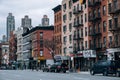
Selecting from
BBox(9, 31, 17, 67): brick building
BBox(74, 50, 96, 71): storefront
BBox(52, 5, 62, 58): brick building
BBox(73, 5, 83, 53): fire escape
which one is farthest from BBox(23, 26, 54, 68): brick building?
BBox(73, 5, 83, 53): fire escape

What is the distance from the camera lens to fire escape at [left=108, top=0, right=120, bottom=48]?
205 ft

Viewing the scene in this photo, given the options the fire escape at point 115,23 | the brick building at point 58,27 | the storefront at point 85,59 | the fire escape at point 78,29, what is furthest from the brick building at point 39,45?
the fire escape at point 115,23

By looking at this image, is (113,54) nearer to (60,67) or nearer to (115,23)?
(115,23)

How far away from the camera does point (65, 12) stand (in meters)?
91.7

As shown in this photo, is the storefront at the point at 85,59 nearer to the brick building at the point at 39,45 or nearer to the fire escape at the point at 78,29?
the fire escape at the point at 78,29

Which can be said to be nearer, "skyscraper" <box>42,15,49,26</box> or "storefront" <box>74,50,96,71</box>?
"storefront" <box>74,50,96,71</box>

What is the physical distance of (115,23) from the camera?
6391 cm

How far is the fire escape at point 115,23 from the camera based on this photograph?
62.4m

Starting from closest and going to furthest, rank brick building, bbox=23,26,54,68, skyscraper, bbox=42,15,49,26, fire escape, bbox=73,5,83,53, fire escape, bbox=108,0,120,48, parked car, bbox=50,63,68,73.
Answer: fire escape, bbox=108,0,120,48 → parked car, bbox=50,63,68,73 → fire escape, bbox=73,5,83,53 → brick building, bbox=23,26,54,68 → skyscraper, bbox=42,15,49,26

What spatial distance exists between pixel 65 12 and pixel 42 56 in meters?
28.9

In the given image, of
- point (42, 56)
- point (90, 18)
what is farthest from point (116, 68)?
point (42, 56)

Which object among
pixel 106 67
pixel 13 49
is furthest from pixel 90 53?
pixel 13 49

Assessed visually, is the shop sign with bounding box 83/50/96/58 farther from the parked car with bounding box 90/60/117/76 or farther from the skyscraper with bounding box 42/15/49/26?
the skyscraper with bounding box 42/15/49/26

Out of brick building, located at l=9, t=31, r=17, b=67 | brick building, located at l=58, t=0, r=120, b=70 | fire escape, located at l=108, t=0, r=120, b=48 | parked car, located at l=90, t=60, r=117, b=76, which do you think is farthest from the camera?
brick building, located at l=9, t=31, r=17, b=67
